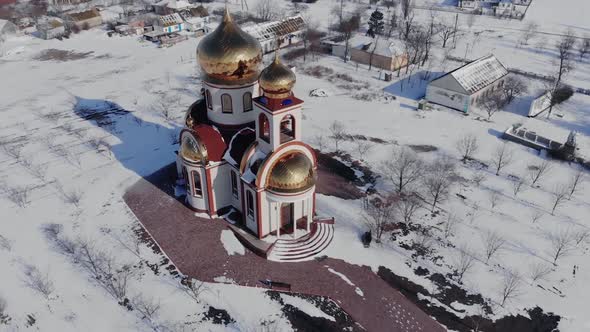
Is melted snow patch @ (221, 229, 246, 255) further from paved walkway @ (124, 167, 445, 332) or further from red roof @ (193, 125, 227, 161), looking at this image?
red roof @ (193, 125, 227, 161)

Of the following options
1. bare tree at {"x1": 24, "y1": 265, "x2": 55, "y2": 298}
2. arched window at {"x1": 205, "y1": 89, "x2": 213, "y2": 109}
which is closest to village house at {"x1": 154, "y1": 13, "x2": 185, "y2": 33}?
arched window at {"x1": 205, "y1": 89, "x2": 213, "y2": 109}

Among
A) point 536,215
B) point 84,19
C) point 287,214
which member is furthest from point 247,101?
point 84,19

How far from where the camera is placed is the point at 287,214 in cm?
2530

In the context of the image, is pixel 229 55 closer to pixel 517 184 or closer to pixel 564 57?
pixel 517 184

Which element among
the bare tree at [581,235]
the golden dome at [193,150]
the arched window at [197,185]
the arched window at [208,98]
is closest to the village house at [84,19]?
the arched window at [208,98]

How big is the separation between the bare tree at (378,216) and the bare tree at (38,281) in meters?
16.1

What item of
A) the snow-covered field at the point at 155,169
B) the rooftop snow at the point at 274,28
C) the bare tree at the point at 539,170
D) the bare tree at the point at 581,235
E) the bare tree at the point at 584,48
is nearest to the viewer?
the snow-covered field at the point at 155,169

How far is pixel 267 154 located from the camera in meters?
23.0

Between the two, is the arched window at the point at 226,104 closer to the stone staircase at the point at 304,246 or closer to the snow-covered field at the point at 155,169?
the snow-covered field at the point at 155,169

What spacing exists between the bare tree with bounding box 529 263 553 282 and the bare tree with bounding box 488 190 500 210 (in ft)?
15.2

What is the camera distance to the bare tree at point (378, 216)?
25.1 m

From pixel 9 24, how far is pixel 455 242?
60.4m

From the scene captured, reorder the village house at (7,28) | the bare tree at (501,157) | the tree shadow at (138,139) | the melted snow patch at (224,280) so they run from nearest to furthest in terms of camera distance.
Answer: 1. the melted snow patch at (224,280)
2. the bare tree at (501,157)
3. the tree shadow at (138,139)
4. the village house at (7,28)

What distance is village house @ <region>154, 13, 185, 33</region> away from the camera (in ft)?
193
